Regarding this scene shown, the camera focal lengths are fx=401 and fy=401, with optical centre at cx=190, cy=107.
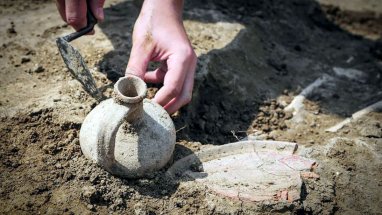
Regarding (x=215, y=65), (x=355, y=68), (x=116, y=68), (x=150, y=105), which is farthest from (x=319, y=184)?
(x=355, y=68)

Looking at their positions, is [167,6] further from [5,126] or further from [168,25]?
[5,126]

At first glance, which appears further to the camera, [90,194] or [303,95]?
[303,95]

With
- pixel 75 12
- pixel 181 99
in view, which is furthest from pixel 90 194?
pixel 75 12

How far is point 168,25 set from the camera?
9.72 ft

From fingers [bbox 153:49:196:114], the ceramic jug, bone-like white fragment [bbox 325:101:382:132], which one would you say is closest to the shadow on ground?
bone-like white fragment [bbox 325:101:382:132]

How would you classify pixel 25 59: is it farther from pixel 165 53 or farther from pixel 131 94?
pixel 131 94

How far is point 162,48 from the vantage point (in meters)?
2.85

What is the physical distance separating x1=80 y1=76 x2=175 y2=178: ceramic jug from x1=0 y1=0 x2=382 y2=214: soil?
0.38 feet

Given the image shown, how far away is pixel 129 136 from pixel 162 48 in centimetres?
80

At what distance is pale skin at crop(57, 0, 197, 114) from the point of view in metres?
2.70

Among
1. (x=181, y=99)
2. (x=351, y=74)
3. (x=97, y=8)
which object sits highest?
(x=97, y=8)

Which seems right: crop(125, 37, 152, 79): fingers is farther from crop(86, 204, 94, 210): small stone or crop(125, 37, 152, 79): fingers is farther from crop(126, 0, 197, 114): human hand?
crop(86, 204, 94, 210): small stone

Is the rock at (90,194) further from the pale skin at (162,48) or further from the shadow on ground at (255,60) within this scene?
the shadow on ground at (255,60)

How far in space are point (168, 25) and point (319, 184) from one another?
1531mm
